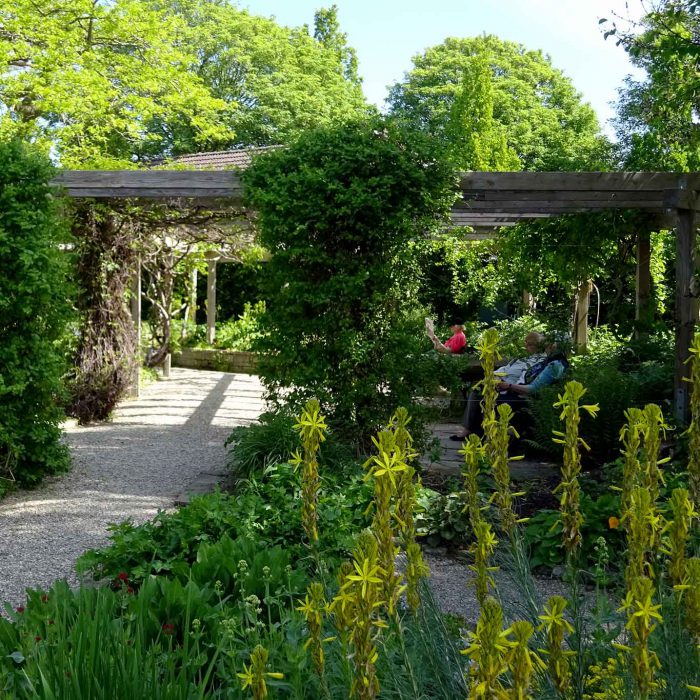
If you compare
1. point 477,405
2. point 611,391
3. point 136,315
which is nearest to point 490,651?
point 611,391

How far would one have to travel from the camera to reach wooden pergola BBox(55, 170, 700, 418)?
7.71m

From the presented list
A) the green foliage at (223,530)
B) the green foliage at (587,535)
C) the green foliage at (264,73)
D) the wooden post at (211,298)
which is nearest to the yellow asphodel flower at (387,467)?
the green foliage at (223,530)

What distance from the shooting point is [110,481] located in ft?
22.8

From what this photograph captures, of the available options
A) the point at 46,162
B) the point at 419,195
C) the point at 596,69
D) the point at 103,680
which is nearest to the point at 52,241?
the point at 46,162

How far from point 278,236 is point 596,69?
1178 inches

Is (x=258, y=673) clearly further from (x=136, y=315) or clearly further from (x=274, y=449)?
(x=136, y=315)

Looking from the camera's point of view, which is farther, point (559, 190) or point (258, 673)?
point (559, 190)

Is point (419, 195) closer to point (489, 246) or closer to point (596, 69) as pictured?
point (489, 246)

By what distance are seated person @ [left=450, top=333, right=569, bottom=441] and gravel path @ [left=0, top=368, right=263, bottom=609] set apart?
2399mm

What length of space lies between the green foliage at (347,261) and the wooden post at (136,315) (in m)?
4.51

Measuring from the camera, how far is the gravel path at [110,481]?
4.93 m

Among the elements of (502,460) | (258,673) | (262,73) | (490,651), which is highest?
(262,73)

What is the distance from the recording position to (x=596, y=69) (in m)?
33.4

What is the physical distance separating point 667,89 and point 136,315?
7.25m
